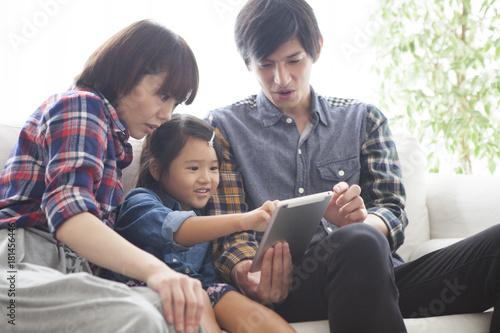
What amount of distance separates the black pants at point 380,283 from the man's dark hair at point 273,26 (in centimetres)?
59

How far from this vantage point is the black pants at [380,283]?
98 centimetres

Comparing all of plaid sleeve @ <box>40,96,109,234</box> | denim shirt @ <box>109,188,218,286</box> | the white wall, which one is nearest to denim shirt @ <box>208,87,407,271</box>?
denim shirt @ <box>109,188,218,286</box>

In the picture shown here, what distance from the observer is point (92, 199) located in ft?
2.95

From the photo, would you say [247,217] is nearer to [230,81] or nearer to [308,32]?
[308,32]

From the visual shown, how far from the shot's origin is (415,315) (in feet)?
4.06

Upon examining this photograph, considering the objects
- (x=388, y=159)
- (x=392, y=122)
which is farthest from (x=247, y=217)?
(x=392, y=122)

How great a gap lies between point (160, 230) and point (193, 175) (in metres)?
0.25

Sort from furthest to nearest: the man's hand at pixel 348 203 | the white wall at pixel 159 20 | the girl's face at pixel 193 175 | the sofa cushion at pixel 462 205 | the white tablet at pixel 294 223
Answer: the white wall at pixel 159 20
the sofa cushion at pixel 462 205
the girl's face at pixel 193 175
the man's hand at pixel 348 203
the white tablet at pixel 294 223

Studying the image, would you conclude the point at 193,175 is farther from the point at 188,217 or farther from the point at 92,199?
the point at 92,199

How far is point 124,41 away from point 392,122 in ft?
5.30

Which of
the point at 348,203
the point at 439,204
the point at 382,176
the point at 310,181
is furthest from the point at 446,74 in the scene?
the point at 348,203

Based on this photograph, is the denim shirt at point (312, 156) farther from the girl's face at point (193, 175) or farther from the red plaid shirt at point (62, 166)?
the red plaid shirt at point (62, 166)

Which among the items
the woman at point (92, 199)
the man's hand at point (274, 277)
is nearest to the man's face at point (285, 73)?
the woman at point (92, 199)

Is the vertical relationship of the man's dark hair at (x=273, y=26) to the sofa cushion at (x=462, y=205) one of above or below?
above
